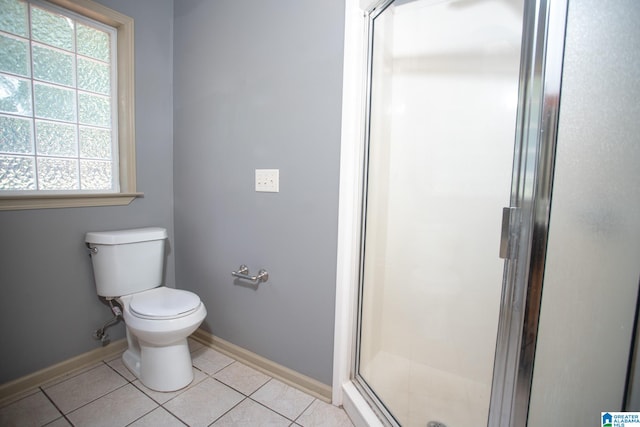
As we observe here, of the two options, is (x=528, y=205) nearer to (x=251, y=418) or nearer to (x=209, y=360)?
(x=251, y=418)

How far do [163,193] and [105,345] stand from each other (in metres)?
0.95

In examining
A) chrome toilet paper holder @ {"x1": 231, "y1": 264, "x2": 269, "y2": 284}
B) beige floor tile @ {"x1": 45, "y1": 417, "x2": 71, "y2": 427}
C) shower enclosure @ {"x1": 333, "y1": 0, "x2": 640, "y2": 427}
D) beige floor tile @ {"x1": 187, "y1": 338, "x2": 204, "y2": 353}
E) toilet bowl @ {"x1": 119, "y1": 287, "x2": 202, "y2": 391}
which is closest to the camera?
shower enclosure @ {"x1": 333, "y1": 0, "x2": 640, "y2": 427}

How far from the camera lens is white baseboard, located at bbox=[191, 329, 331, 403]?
1317mm

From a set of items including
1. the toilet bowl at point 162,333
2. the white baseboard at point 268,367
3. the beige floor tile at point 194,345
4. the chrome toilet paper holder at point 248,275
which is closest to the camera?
the toilet bowl at point 162,333

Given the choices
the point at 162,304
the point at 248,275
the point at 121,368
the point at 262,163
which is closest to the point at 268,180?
the point at 262,163

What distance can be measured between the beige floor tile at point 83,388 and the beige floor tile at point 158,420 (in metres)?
0.31

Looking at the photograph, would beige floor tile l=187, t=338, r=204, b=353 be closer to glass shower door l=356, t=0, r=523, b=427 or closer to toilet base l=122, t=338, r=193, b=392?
toilet base l=122, t=338, r=193, b=392

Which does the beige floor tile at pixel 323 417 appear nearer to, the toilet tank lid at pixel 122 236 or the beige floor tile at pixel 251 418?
the beige floor tile at pixel 251 418

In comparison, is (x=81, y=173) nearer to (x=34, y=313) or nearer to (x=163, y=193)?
(x=163, y=193)

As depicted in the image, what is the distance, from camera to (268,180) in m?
1.39

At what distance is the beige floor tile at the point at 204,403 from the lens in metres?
1.17

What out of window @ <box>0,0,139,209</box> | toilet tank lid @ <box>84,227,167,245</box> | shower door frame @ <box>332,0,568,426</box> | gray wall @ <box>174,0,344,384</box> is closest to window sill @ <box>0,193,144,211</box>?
window @ <box>0,0,139,209</box>

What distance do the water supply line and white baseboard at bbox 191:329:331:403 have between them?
47 centimetres

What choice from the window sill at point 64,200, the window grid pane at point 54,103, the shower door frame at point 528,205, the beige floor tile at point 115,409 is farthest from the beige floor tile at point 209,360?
the shower door frame at point 528,205
